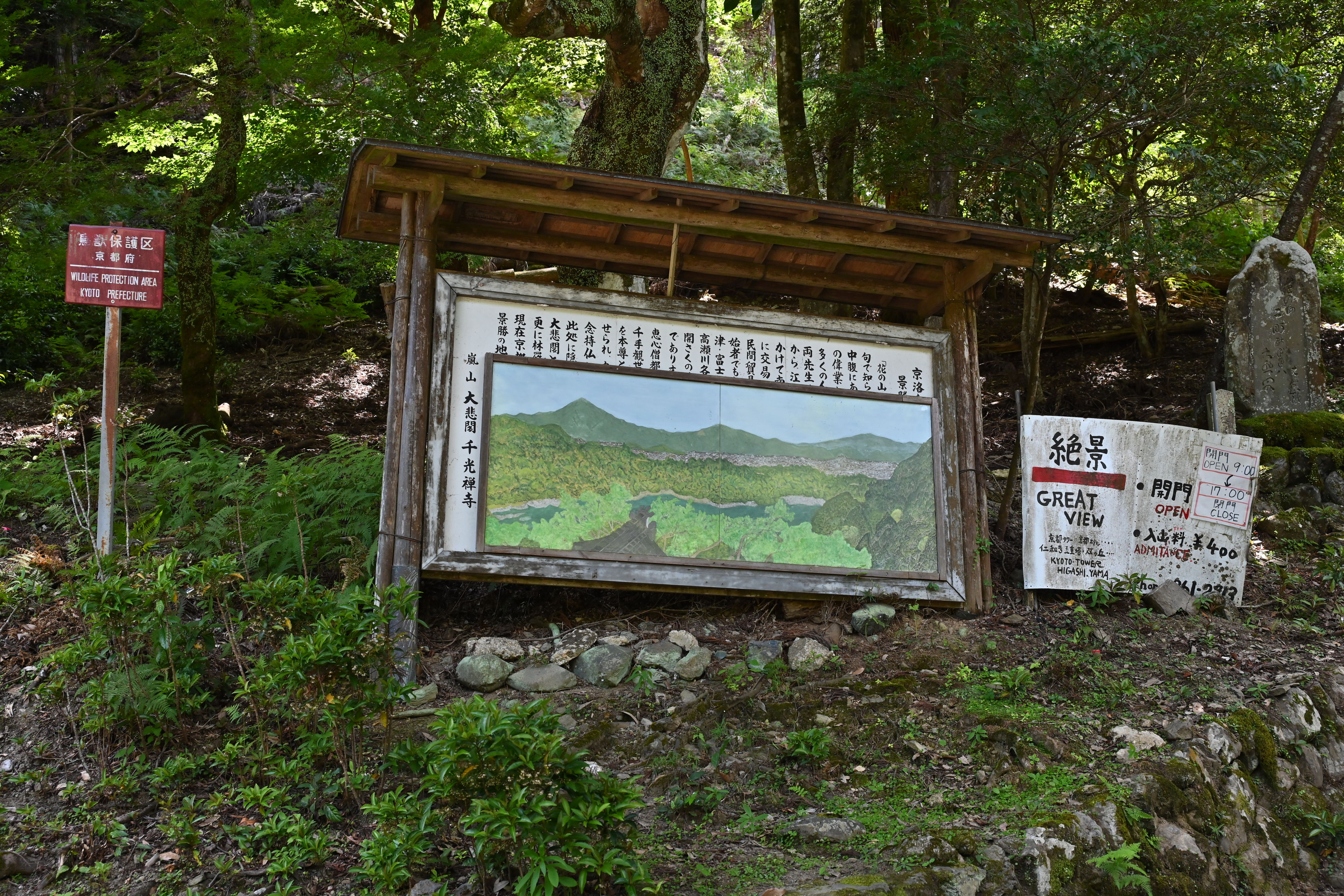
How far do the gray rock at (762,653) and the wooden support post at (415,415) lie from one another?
2.16 metres

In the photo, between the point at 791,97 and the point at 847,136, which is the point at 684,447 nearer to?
the point at 847,136

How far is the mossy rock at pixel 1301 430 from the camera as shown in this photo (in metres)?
9.44

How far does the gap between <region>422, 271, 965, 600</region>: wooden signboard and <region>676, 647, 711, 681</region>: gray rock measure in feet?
1.69

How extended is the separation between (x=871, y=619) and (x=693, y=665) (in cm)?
144

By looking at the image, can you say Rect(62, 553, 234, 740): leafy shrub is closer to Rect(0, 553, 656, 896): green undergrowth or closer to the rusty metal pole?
Rect(0, 553, 656, 896): green undergrowth

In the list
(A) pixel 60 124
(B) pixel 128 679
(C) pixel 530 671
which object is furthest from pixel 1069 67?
(A) pixel 60 124

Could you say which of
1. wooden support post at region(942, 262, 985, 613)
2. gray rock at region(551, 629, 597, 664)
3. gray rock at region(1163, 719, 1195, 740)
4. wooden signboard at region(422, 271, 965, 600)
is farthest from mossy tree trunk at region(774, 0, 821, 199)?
gray rock at region(1163, 719, 1195, 740)

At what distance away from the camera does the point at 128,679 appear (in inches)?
199

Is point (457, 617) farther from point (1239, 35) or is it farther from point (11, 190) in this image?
point (1239, 35)

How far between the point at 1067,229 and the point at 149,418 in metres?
10.0

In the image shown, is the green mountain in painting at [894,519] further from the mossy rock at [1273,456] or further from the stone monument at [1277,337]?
the stone monument at [1277,337]

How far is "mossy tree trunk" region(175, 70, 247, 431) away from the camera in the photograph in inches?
392

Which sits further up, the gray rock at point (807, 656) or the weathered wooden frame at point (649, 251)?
the weathered wooden frame at point (649, 251)

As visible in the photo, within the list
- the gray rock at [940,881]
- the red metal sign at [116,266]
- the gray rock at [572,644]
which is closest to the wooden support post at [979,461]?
the gray rock at [572,644]
